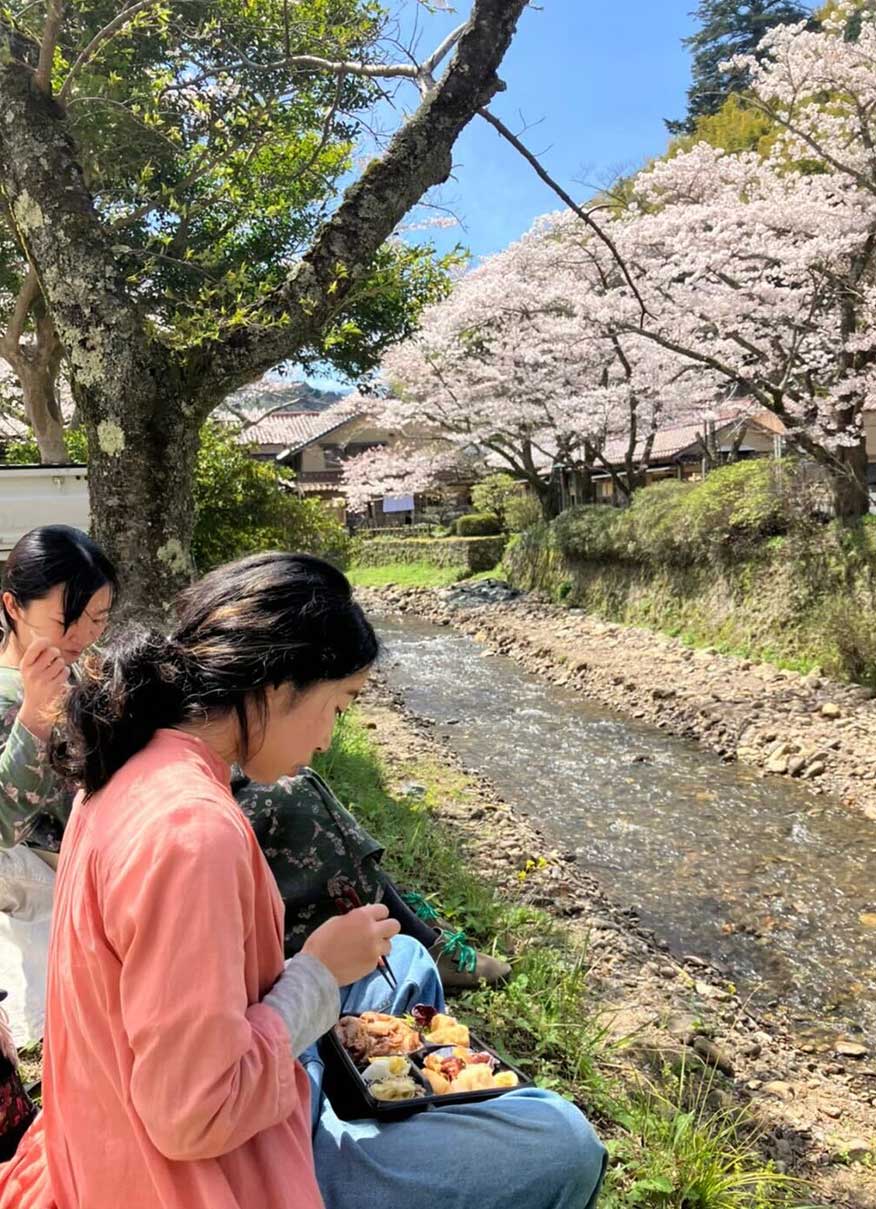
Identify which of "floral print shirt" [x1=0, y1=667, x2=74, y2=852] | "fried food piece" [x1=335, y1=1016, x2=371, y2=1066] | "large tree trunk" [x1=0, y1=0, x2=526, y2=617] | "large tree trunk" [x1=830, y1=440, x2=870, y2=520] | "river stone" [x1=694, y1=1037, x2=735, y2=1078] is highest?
"large tree trunk" [x1=0, y1=0, x2=526, y2=617]

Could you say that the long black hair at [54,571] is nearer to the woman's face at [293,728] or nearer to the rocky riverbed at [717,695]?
the woman's face at [293,728]

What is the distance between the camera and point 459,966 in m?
3.04

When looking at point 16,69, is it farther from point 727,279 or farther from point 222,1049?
point 727,279

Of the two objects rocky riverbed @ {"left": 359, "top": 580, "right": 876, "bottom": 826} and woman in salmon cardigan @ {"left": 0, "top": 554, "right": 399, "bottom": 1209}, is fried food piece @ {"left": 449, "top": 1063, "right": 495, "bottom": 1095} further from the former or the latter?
rocky riverbed @ {"left": 359, "top": 580, "right": 876, "bottom": 826}

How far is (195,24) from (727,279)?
844 cm

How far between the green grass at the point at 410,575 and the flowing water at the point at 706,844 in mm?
11768

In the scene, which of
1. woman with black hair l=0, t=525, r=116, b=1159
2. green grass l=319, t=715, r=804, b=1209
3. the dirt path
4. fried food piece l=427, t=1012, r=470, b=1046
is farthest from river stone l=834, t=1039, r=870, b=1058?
woman with black hair l=0, t=525, r=116, b=1159

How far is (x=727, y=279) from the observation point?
11.7 meters

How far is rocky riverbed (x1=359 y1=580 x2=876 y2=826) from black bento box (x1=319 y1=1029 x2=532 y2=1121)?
463 cm

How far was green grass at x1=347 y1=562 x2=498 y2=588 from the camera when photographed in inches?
894

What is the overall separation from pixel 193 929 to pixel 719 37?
3404cm

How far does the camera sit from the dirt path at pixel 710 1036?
3088 mm

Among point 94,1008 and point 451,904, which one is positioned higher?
point 94,1008

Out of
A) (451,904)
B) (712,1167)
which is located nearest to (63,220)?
(451,904)
